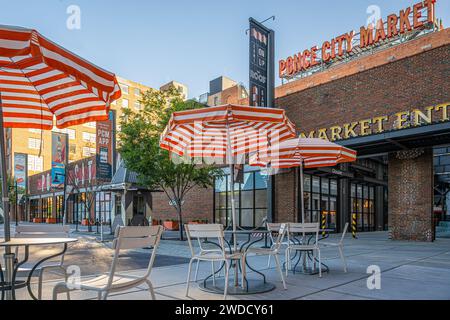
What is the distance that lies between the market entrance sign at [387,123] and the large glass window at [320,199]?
4.15m

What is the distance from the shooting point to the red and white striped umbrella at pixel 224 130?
223 inches

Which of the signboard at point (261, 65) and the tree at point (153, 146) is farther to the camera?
the signboard at point (261, 65)

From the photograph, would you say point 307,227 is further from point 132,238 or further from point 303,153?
point 132,238

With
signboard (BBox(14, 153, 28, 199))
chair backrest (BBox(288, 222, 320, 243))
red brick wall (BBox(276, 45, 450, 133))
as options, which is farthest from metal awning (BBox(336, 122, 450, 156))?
signboard (BBox(14, 153, 28, 199))

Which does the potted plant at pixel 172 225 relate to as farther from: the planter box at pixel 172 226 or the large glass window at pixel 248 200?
the large glass window at pixel 248 200

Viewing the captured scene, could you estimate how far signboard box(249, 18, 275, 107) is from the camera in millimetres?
19016

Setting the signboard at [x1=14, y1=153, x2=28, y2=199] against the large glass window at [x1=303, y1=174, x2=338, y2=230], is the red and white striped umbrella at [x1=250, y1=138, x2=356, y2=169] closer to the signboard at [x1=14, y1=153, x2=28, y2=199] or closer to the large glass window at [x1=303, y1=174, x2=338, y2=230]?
the large glass window at [x1=303, y1=174, x2=338, y2=230]

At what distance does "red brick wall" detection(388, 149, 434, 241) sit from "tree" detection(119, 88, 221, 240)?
8.38 m

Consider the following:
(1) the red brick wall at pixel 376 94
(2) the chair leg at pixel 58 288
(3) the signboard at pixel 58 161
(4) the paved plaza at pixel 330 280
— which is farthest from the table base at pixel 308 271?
(3) the signboard at pixel 58 161

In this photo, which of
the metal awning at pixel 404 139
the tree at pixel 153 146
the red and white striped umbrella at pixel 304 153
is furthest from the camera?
the tree at pixel 153 146

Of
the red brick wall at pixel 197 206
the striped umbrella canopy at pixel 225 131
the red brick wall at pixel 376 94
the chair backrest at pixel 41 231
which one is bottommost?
the red brick wall at pixel 197 206

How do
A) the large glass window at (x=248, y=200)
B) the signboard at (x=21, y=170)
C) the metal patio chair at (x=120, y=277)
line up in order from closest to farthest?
the metal patio chair at (x=120, y=277) → the large glass window at (x=248, y=200) → the signboard at (x=21, y=170)
